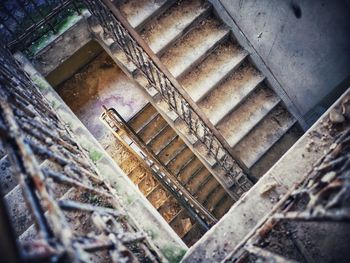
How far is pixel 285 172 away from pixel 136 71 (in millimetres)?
3179

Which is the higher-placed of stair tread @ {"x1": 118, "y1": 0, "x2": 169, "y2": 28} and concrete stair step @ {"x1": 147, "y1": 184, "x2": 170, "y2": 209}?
stair tread @ {"x1": 118, "y1": 0, "x2": 169, "y2": 28}

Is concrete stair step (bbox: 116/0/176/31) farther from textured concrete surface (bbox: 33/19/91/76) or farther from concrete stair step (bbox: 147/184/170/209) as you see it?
concrete stair step (bbox: 147/184/170/209)

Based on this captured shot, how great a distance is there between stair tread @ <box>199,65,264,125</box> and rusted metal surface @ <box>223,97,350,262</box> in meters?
2.28

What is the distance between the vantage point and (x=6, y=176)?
4.68m

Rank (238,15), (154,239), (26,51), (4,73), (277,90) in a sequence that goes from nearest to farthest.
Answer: (4,73), (154,239), (26,51), (238,15), (277,90)

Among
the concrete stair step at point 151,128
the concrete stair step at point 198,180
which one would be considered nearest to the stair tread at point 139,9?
the concrete stair step at point 151,128

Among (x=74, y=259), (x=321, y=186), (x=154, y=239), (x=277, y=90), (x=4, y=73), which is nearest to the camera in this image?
(x=74, y=259)

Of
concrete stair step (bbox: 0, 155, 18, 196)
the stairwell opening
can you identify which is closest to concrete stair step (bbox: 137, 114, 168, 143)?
the stairwell opening

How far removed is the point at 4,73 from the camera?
3633mm

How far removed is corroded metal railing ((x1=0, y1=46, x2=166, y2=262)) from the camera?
86.2 inches

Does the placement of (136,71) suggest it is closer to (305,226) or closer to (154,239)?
(154,239)

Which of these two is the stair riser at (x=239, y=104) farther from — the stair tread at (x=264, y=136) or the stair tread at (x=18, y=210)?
the stair tread at (x=18, y=210)

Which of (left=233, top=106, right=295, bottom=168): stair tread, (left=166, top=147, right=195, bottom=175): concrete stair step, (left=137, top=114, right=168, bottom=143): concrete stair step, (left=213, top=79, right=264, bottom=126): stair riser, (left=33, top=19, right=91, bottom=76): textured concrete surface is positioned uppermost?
(left=33, top=19, right=91, bottom=76): textured concrete surface

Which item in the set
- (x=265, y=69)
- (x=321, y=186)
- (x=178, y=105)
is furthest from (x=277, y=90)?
(x=321, y=186)
